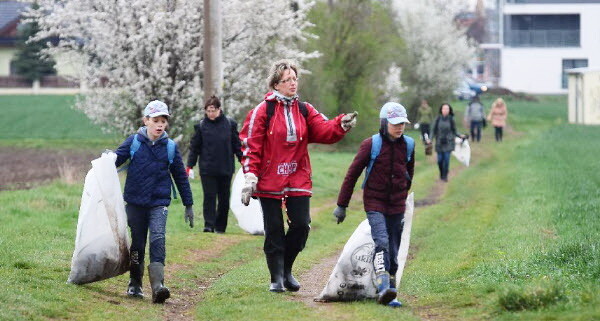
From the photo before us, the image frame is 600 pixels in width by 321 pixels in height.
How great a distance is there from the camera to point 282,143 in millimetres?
10188

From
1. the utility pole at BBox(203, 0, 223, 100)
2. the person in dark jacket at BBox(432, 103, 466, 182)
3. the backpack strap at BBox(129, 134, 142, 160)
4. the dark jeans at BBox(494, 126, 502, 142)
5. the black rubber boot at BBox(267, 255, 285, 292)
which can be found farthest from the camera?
the dark jeans at BBox(494, 126, 502, 142)

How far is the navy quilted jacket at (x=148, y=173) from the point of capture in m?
10.5

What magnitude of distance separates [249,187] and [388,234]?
130 centimetres

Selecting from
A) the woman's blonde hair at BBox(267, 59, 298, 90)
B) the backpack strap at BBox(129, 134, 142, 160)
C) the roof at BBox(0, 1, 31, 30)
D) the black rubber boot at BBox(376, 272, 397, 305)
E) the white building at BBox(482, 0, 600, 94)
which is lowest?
the black rubber boot at BBox(376, 272, 397, 305)

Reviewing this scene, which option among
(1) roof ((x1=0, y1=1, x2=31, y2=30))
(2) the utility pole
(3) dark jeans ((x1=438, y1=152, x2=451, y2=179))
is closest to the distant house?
(1) roof ((x1=0, y1=1, x2=31, y2=30))

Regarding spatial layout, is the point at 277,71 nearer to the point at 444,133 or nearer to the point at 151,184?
the point at 151,184

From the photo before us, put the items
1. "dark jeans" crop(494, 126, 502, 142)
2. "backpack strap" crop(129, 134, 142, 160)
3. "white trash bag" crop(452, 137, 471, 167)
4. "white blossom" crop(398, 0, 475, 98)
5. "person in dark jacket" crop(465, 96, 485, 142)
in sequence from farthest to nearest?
"white blossom" crop(398, 0, 475, 98), "dark jeans" crop(494, 126, 502, 142), "person in dark jacket" crop(465, 96, 485, 142), "white trash bag" crop(452, 137, 471, 167), "backpack strap" crop(129, 134, 142, 160)

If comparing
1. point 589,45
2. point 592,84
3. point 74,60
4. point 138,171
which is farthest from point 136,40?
point 589,45

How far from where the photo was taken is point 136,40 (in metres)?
24.7

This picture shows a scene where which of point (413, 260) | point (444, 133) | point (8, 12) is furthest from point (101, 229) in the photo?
point (8, 12)

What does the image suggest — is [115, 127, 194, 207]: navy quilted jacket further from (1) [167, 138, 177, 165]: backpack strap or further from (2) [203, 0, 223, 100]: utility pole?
(2) [203, 0, 223, 100]: utility pole

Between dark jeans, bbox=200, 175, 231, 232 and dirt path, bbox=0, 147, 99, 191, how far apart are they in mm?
7381

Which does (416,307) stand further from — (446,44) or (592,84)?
(446,44)

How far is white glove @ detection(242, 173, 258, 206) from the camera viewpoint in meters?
9.88
